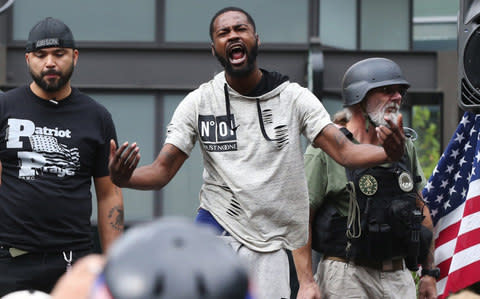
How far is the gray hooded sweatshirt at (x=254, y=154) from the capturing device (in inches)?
160

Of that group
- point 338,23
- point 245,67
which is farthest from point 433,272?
point 338,23

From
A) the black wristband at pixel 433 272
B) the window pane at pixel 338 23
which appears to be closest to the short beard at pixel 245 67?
the black wristband at pixel 433 272

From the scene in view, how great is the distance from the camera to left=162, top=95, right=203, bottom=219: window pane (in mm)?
15180

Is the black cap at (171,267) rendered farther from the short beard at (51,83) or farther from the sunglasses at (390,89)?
the sunglasses at (390,89)

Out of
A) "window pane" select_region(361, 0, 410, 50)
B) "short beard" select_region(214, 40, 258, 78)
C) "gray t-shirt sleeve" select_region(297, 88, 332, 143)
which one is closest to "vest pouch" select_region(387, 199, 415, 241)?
"gray t-shirt sleeve" select_region(297, 88, 332, 143)

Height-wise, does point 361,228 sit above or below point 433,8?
below

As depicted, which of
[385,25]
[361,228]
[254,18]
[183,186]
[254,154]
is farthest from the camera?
[385,25]

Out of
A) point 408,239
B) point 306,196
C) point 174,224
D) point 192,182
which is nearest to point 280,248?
point 306,196

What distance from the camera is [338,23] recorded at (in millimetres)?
16172

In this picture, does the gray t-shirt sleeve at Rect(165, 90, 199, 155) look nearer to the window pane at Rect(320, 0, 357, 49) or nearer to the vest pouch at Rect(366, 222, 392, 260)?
the vest pouch at Rect(366, 222, 392, 260)

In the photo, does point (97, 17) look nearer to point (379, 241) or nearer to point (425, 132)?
point (425, 132)

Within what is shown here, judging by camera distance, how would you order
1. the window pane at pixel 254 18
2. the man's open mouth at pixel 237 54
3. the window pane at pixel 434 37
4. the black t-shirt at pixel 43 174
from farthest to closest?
the window pane at pixel 434 37
the window pane at pixel 254 18
the black t-shirt at pixel 43 174
the man's open mouth at pixel 237 54

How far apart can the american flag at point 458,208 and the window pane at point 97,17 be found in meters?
10.3

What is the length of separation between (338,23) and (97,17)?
156 inches
